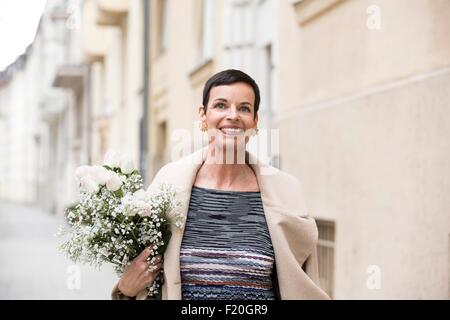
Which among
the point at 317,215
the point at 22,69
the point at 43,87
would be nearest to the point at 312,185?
the point at 317,215

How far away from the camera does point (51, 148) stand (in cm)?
4678

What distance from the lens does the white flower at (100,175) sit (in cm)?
316

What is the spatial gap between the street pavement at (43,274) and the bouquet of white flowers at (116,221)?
3041mm

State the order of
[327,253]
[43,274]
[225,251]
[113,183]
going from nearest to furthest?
[225,251]
[113,183]
[327,253]
[43,274]

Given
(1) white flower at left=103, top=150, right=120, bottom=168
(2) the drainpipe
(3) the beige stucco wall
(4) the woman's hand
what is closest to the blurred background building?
(3) the beige stucco wall

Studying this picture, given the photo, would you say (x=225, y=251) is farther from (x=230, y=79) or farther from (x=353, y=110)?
(x=353, y=110)

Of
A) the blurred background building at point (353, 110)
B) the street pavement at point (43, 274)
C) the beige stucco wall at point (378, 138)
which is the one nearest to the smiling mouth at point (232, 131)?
the blurred background building at point (353, 110)

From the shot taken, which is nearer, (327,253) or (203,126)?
(203,126)

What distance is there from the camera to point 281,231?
310 centimetres

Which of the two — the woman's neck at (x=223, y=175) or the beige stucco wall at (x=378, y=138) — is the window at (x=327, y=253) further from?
the woman's neck at (x=223, y=175)

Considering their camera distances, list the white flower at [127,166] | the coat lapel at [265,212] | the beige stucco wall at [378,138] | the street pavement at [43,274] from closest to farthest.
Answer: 1. the coat lapel at [265,212]
2. the white flower at [127,166]
3. the beige stucco wall at [378,138]
4. the street pavement at [43,274]

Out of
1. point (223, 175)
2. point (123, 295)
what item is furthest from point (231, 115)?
point (123, 295)

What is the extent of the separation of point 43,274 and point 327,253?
288 inches

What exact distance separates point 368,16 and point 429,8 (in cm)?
115
